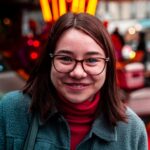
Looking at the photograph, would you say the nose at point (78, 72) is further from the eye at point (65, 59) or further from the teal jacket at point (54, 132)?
the teal jacket at point (54, 132)

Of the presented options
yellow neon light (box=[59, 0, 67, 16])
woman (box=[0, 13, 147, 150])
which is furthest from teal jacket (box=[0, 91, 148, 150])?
yellow neon light (box=[59, 0, 67, 16])

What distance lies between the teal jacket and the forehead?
30 centimetres

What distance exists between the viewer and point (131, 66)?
615 cm

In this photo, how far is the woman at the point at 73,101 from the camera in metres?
1.81

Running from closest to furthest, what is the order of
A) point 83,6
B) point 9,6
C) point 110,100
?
point 110,100 → point 83,6 → point 9,6

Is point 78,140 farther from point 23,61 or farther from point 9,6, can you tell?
point 9,6

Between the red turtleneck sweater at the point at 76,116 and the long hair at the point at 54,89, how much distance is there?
6 cm

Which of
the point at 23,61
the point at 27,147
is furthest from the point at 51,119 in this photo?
the point at 23,61

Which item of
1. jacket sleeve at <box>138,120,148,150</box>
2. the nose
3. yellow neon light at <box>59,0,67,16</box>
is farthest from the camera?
yellow neon light at <box>59,0,67,16</box>

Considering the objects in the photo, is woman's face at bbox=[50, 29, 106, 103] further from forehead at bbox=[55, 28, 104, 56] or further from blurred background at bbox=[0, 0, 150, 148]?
blurred background at bbox=[0, 0, 150, 148]

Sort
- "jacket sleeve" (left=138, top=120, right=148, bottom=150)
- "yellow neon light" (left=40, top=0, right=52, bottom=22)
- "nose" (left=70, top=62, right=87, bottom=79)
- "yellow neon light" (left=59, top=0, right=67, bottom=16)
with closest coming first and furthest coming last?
"nose" (left=70, top=62, right=87, bottom=79) < "jacket sleeve" (left=138, top=120, right=148, bottom=150) < "yellow neon light" (left=59, top=0, right=67, bottom=16) < "yellow neon light" (left=40, top=0, right=52, bottom=22)

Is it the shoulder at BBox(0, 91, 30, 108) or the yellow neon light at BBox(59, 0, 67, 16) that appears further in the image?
the yellow neon light at BBox(59, 0, 67, 16)

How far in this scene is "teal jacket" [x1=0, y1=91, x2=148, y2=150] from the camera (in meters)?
1.86

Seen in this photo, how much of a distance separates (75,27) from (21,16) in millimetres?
12529
